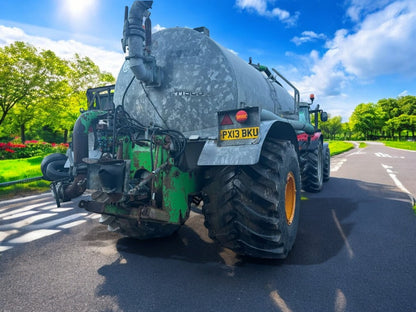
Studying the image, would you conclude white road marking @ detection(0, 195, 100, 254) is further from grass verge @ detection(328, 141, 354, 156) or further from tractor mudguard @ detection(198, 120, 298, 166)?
grass verge @ detection(328, 141, 354, 156)

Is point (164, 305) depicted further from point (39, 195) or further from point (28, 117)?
point (28, 117)

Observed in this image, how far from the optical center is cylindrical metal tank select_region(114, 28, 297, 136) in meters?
3.33

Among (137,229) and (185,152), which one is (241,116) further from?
(137,229)

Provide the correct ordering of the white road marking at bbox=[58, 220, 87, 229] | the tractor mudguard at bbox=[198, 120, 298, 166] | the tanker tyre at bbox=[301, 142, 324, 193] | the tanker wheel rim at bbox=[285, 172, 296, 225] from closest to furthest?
the tractor mudguard at bbox=[198, 120, 298, 166] < the tanker wheel rim at bbox=[285, 172, 296, 225] < the white road marking at bbox=[58, 220, 87, 229] < the tanker tyre at bbox=[301, 142, 324, 193]

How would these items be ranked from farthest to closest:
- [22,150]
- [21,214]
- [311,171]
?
[22,150], [311,171], [21,214]

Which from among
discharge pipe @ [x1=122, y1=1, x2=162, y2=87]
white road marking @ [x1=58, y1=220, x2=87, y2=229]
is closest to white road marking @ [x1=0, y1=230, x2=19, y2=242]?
white road marking @ [x1=58, y1=220, x2=87, y2=229]

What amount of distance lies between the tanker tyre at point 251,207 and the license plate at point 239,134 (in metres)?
0.31

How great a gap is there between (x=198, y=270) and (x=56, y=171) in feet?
8.18

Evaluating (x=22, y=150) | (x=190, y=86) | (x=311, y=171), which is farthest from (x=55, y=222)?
(x=22, y=150)

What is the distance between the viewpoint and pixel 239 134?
2783 mm

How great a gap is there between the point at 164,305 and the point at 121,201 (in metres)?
1.05

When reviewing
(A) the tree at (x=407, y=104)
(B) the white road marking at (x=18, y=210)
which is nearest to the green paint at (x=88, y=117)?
(B) the white road marking at (x=18, y=210)

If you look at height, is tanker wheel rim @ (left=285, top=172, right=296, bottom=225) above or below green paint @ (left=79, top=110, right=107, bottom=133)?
below

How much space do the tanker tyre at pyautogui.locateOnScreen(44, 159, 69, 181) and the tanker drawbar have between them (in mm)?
22
